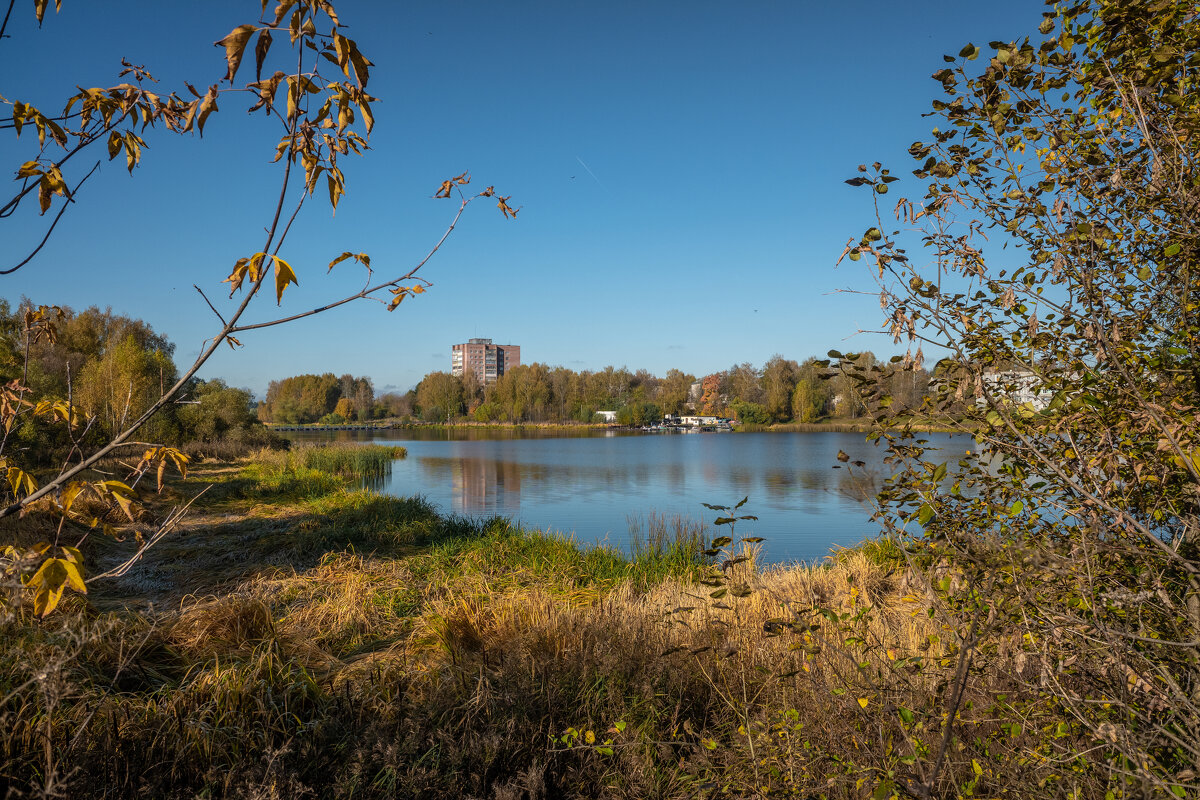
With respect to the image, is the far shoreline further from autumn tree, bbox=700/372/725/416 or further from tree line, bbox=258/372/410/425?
autumn tree, bbox=700/372/725/416

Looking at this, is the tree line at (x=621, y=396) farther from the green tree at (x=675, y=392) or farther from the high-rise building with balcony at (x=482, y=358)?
the high-rise building with balcony at (x=482, y=358)

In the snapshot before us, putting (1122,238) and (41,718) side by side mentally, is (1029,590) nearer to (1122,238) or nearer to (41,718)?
(1122,238)

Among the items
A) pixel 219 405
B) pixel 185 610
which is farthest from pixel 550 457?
pixel 185 610

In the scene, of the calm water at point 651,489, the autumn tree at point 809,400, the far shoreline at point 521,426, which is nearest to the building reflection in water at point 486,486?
the calm water at point 651,489

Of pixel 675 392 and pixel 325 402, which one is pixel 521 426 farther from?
pixel 325 402

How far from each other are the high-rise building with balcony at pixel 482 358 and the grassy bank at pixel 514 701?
144736 mm

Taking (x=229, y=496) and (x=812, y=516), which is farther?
(x=812, y=516)

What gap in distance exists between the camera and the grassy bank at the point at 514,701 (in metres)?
2.36

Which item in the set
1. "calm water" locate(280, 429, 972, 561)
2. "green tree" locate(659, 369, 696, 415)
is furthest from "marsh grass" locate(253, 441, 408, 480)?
"green tree" locate(659, 369, 696, 415)

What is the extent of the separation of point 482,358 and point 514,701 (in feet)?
505

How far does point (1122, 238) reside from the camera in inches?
90.3

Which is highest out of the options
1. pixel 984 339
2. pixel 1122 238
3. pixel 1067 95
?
pixel 1067 95

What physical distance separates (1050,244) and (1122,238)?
0.21 metres

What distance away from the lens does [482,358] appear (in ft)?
505
